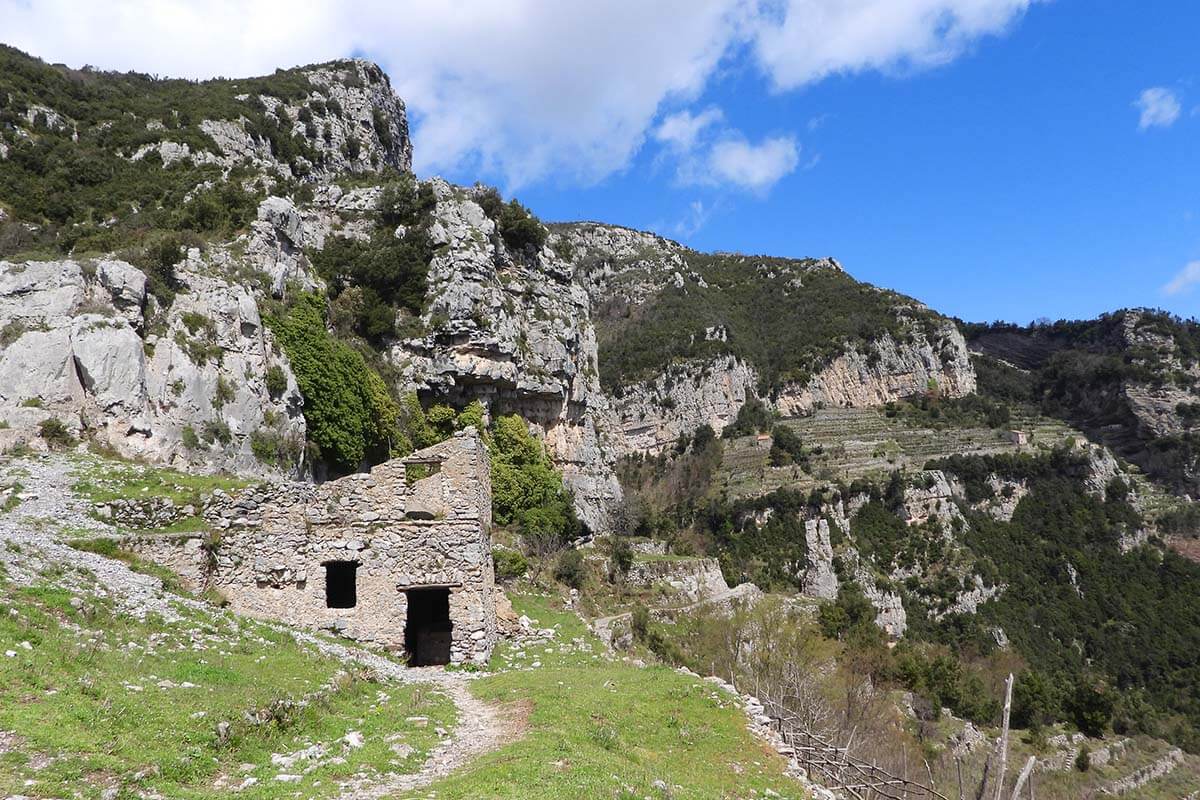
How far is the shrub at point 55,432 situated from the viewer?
2006 centimetres

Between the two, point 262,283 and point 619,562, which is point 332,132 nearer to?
point 262,283

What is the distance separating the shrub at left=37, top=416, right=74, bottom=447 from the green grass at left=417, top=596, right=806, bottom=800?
1478 centimetres

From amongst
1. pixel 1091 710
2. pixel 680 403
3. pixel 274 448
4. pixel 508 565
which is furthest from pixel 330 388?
pixel 680 403

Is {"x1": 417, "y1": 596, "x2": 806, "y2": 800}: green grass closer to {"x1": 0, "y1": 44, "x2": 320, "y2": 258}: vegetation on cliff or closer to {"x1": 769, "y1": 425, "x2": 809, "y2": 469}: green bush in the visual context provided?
{"x1": 0, "y1": 44, "x2": 320, "y2": 258}: vegetation on cliff

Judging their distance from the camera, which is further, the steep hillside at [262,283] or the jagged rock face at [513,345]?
the jagged rock face at [513,345]

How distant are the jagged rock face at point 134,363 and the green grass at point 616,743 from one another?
49.9 feet

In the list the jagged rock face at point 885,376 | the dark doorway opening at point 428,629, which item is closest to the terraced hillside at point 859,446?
the jagged rock face at point 885,376

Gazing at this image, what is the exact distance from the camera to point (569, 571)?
118ft

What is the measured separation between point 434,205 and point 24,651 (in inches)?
1830

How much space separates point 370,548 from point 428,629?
5.04 metres

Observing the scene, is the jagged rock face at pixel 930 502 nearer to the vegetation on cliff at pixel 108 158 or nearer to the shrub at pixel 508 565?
the shrub at pixel 508 565

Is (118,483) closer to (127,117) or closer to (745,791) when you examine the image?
(745,791)

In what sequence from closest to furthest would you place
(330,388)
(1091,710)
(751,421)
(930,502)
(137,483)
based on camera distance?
(137,483) < (330,388) < (1091,710) < (930,502) < (751,421)

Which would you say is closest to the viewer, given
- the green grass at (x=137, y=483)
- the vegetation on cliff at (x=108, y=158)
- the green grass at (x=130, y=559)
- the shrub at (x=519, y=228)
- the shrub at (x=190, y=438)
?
the green grass at (x=130, y=559)
